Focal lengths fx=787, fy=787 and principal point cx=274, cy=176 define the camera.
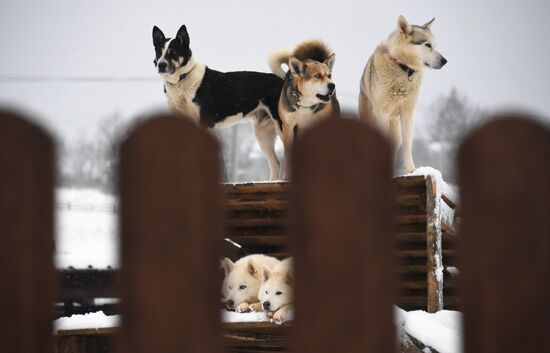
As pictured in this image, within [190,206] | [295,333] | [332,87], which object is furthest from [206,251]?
[332,87]

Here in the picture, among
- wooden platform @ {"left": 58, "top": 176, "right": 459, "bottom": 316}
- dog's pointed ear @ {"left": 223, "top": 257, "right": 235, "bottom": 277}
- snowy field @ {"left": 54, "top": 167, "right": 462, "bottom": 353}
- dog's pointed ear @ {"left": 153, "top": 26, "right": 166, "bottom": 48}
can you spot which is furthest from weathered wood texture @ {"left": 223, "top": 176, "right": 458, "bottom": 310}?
dog's pointed ear @ {"left": 153, "top": 26, "right": 166, "bottom": 48}

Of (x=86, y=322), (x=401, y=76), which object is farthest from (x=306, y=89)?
(x=86, y=322)

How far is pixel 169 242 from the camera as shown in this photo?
1.04 meters

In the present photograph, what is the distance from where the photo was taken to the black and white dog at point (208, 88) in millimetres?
8711

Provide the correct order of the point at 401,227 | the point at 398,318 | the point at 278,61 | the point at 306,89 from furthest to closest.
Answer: the point at 278,61 → the point at 306,89 → the point at 401,227 → the point at 398,318

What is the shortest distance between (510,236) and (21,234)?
670 mm

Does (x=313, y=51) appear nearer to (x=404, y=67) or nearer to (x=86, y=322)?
(x=404, y=67)

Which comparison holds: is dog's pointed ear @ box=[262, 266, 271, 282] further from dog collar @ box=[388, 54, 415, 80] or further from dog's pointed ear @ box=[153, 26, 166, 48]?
dog's pointed ear @ box=[153, 26, 166, 48]

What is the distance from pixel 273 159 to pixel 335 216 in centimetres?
867

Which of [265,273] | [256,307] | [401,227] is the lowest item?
[256,307]

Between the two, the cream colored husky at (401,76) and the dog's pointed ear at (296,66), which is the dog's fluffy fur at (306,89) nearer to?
the dog's pointed ear at (296,66)

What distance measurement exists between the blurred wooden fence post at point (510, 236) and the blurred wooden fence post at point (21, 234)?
23.4 inches

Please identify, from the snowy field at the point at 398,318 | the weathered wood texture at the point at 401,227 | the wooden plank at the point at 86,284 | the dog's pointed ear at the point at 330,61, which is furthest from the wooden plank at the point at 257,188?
the wooden plank at the point at 86,284

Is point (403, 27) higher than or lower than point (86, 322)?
higher
